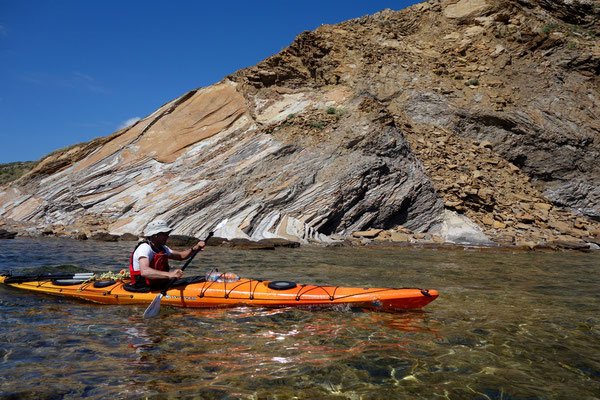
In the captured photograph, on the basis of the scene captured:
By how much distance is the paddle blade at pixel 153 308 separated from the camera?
537 centimetres

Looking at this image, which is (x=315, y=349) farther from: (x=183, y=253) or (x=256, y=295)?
(x=183, y=253)

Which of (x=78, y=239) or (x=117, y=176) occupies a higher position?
(x=117, y=176)

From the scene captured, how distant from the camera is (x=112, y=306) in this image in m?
6.05

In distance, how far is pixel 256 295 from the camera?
5.74m

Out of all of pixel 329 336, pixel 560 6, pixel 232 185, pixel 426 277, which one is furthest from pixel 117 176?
pixel 560 6

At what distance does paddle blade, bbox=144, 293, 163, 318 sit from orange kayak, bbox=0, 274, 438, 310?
350 millimetres

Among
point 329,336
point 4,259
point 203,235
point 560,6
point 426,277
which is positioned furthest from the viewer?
point 560,6

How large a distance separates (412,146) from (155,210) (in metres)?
12.5

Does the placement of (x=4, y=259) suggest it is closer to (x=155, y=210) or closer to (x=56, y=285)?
(x=56, y=285)

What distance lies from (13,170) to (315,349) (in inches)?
1399

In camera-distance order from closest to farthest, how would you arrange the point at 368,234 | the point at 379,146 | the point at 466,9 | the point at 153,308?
1. the point at 153,308
2. the point at 368,234
3. the point at 379,146
4. the point at 466,9

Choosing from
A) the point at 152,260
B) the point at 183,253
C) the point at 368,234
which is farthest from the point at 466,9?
the point at 152,260

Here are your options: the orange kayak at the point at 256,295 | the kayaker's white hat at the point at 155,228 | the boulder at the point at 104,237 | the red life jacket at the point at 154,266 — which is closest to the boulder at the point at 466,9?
the boulder at the point at 104,237

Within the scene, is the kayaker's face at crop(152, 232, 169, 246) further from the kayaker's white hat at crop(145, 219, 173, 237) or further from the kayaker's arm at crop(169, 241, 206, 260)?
the kayaker's arm at crop(169, 241, 206, 260)
